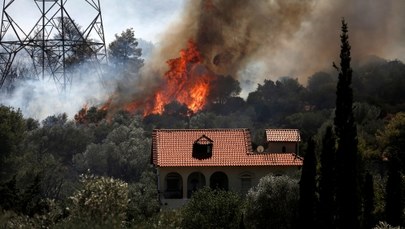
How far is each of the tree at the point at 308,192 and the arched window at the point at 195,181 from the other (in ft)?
90.8

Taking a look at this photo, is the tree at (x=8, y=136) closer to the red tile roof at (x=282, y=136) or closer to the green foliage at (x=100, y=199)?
the red tile roof at (x=282, y=136)

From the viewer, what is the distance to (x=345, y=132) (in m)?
47.3

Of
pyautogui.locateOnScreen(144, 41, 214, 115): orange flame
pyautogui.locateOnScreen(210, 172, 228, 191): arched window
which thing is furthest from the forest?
pyautogui.locateOnScreen(210, 172, 228, 191): arched window

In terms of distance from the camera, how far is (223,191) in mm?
60500

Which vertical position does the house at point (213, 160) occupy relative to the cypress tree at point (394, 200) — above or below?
above

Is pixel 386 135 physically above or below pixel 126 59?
below

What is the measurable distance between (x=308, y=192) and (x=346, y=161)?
111 inches

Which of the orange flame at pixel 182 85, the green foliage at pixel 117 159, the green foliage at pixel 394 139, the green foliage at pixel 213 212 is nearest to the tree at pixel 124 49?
the orange flame at pixel 182 85

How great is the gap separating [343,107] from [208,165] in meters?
26.5

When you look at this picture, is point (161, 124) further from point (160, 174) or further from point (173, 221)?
point (173, 221)

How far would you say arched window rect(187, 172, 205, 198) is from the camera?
7481 centimetres

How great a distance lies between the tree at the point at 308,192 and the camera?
153 ft

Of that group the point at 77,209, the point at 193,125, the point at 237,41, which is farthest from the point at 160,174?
the point at 237,41

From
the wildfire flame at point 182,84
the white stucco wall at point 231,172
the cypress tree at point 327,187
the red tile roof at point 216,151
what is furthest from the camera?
the wildfire flame at point 182,84
